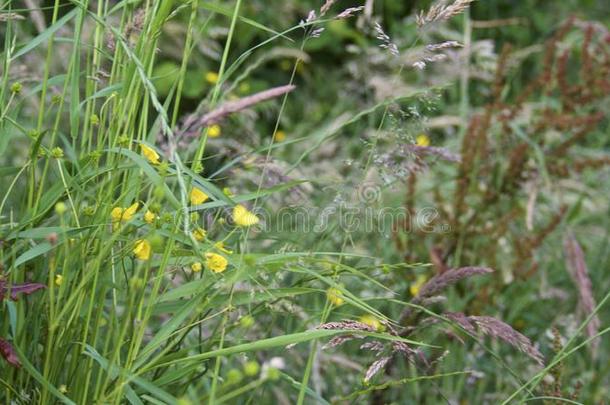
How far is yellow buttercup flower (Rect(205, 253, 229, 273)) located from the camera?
1232mm

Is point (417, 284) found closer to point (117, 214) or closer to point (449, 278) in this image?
point (449, 278)

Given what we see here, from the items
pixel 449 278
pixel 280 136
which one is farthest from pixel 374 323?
pixel 280 136

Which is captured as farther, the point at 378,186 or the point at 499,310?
the point at 499,310

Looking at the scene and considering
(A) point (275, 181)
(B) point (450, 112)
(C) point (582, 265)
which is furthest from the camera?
(B) point (450, 112)

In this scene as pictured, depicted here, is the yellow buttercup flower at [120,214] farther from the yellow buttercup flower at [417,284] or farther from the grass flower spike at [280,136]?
the grass flower spike at [280,136]

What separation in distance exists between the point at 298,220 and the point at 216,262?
1.24m

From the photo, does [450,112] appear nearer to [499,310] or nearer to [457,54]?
[457,54]

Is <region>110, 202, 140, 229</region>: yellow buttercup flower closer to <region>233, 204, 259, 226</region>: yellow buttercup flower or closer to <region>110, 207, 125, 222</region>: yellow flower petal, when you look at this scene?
<region>110, 207, 125, 222</region>: yellow flower petal

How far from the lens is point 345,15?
1.32 m

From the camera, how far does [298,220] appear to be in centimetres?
247

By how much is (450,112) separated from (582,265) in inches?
73.3

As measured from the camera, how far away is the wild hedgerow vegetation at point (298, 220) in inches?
49.7

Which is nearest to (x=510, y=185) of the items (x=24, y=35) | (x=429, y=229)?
(x=429, y=229)

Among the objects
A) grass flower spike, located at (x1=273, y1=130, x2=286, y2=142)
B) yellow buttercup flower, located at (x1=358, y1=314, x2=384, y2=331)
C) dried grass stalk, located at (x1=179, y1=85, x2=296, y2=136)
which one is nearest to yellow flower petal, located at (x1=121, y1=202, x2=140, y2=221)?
dried grass stalk, located at (x1=179, y1=85, x2=296, y2=136)
